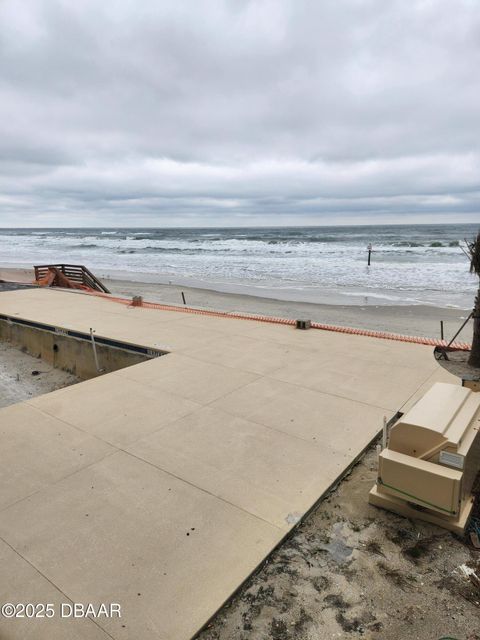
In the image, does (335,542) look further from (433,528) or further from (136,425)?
(136,425)

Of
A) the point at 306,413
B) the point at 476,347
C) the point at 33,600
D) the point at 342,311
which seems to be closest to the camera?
the point at 33,600

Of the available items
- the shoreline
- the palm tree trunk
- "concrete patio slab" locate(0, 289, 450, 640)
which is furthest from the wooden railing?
the palm tree trunk

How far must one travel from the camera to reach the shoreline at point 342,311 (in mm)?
12170

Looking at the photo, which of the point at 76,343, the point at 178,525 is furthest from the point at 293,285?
the point at 178,525

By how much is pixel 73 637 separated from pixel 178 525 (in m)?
0.87

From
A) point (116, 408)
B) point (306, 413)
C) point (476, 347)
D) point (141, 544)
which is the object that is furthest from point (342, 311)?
point (141, 544)

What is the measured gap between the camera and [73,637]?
81.1 inches

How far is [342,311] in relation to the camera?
14.9 metres

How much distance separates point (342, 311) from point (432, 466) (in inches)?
492

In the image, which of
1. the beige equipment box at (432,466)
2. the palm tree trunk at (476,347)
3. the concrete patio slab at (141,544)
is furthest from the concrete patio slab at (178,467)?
the palm tree trunk at (476,347)

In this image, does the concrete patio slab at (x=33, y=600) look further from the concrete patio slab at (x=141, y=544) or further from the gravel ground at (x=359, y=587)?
the gravel ground at (x=359, y=587)

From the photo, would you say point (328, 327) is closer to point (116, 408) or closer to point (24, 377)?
point (116, 408)

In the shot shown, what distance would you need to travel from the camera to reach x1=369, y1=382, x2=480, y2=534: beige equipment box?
2699mm

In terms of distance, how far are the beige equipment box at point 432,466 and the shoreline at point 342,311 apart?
8.25 m
